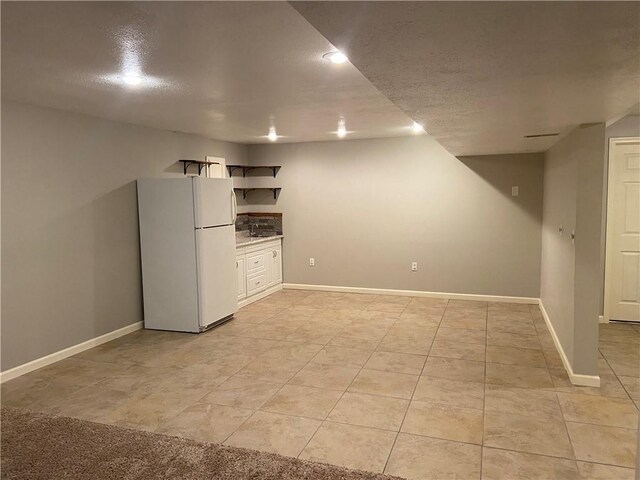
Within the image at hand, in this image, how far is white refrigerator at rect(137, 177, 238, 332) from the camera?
16.0ft

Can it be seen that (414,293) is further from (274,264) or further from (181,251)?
(181,251)

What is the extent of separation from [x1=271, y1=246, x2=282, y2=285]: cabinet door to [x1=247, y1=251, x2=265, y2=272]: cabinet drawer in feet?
1.08

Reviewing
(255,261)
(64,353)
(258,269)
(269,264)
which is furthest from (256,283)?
(64,353)

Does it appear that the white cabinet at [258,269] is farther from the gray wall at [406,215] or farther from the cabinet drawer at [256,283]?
the gray wall at [406,215]

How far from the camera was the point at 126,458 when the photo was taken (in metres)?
2.61

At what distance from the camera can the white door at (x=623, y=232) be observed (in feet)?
16.6

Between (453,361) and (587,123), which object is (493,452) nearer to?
(453,361)

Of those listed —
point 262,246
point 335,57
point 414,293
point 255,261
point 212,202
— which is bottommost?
point 414,293

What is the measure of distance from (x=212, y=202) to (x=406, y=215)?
279 centimetres

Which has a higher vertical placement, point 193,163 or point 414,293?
point 193,163

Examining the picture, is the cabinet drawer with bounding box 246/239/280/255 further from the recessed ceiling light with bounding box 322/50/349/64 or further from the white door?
the white door

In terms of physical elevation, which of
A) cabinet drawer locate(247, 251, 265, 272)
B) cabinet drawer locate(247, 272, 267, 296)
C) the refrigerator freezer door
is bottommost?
cabinet drawer locate(247, 272, 267, 296)

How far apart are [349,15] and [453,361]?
3423mm

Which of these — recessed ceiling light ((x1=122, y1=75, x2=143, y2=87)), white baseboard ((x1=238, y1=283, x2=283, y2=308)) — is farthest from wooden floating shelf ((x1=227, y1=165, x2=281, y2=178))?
recessed ceiling light ((x1=122, y1=75, x2=143, y2=87))
